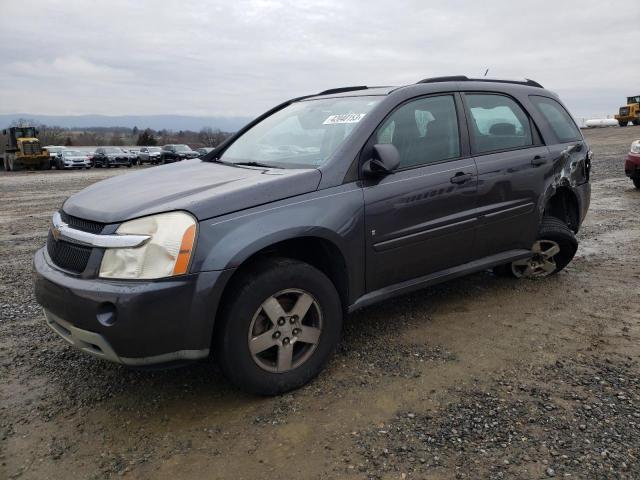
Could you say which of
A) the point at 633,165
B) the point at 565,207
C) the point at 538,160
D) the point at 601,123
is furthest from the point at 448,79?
the point at 601,123

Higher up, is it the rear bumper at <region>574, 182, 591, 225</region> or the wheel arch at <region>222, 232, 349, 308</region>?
the rear bumper at <region>574, 182, 591, 225</region>

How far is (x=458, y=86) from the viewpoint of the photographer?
3949mm

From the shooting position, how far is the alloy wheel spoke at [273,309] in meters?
2.77

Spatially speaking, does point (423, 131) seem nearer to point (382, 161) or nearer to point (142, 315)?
point (382, 161)

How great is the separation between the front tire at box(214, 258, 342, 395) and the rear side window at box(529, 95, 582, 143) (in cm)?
276

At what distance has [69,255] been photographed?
9.09 feet

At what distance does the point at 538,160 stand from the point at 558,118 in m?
0.71

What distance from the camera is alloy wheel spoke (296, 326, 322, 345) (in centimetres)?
292

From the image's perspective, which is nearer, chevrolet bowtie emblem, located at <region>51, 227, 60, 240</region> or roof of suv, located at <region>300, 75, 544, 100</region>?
chevrolet bowtie emblem, located at <region>51, 227, 60, 240</region>

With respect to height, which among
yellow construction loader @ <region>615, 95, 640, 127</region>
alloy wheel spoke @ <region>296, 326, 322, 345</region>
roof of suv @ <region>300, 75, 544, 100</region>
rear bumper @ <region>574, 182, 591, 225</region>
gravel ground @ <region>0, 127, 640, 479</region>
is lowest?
gravel ground @ <region>0, 127, 640, 479</region>

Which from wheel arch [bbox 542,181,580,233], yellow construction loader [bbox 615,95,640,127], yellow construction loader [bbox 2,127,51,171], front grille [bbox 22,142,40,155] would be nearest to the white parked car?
yellow construction loader [bbox 2,127,51,171]

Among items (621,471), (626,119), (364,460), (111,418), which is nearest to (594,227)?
(621,471)

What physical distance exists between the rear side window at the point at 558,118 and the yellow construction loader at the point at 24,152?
120 ft

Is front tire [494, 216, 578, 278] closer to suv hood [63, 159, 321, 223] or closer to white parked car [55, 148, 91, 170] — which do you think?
suv hood [63, 159, 321, 223]
